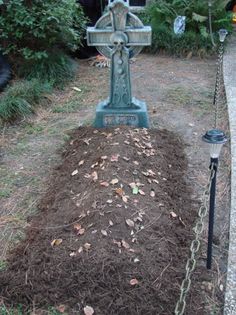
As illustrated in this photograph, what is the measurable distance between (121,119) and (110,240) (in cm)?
201

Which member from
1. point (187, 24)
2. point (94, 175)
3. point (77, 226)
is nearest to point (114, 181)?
point (94, 175)

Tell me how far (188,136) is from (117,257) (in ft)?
8.01

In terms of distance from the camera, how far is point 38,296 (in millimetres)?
2680

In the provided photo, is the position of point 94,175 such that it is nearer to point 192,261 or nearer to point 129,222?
point 129,222

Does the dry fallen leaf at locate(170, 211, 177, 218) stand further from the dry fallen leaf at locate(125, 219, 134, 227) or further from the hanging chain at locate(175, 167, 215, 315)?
the hanging chain at locate(175, 167, 215, 315)

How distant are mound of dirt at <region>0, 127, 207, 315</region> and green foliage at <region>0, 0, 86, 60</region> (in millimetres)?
3022

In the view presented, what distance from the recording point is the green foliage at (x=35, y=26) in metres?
6.24

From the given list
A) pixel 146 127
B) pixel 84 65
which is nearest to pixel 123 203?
pixel 146 127

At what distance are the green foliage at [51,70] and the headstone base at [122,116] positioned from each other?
6.17 feet

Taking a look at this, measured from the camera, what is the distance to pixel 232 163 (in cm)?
410

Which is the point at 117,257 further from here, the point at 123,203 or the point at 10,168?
the point at 10,168

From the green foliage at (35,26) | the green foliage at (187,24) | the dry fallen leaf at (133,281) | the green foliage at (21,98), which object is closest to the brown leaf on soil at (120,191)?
the dry fallen leaf at (133,281)

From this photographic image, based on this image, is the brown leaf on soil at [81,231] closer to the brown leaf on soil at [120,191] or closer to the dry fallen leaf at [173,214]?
the brown leaf on soil at [120,191]

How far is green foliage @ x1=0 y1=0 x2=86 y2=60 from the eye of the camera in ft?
20.5
